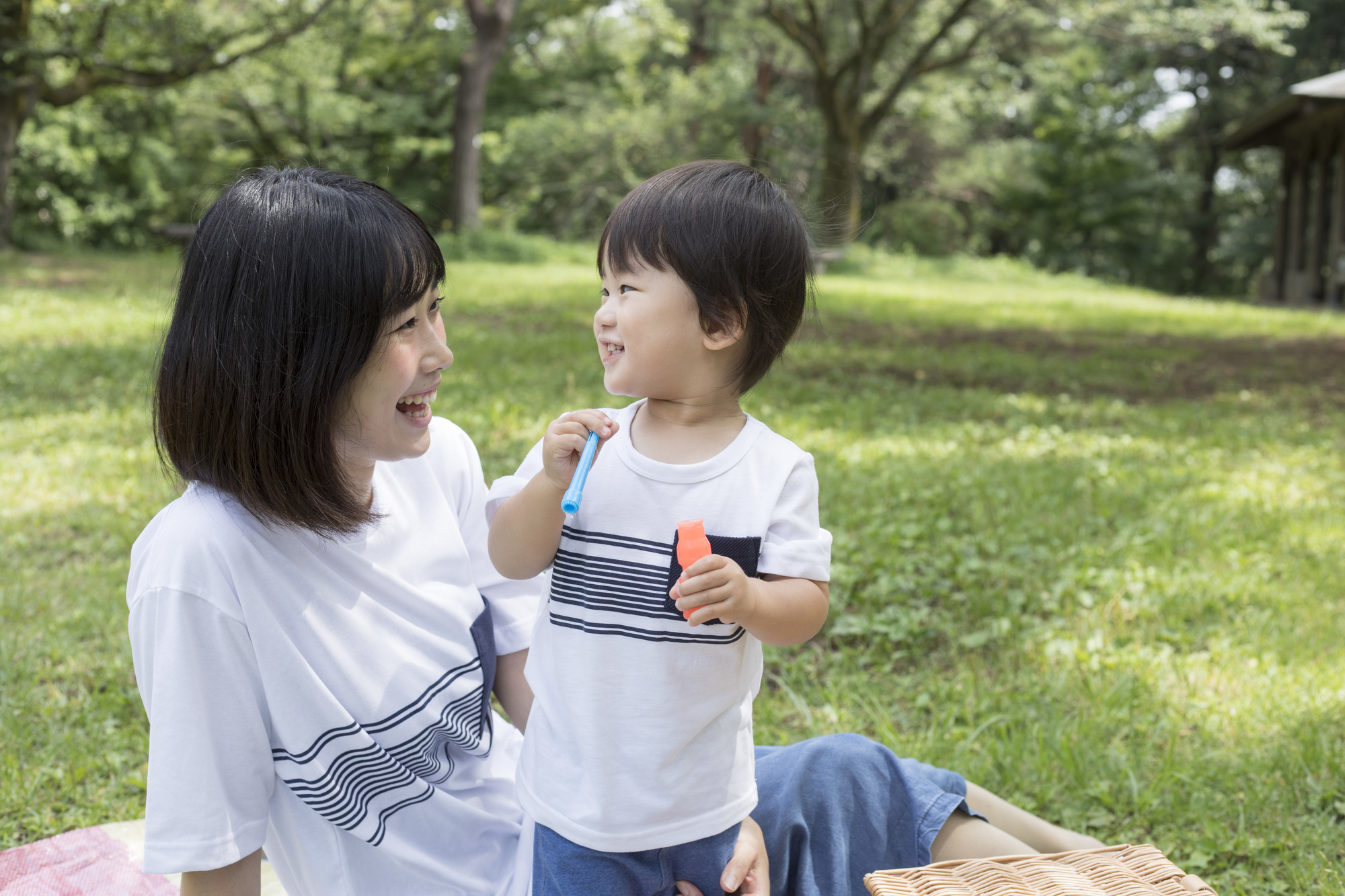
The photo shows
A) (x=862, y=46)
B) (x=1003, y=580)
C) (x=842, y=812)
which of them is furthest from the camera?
(x=862, y=46)

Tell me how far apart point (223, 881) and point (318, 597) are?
0.31 metres

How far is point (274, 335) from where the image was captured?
3.71ft

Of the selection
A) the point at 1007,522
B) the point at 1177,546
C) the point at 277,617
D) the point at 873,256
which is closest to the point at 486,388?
the point at 1007,522

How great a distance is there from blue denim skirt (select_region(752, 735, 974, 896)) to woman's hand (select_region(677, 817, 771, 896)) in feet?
0.34

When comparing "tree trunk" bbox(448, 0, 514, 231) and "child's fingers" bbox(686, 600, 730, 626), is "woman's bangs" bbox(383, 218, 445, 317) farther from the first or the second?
"tree trunk" bbox(448, 0, 514, 231)

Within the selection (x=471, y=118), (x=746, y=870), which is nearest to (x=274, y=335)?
(x=746, y=870)

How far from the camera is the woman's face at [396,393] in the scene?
120 centimetres

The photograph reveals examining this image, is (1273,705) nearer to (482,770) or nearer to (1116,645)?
(1116,645)

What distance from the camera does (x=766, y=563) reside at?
46.6 inches

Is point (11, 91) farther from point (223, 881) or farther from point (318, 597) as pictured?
point (223, 881)

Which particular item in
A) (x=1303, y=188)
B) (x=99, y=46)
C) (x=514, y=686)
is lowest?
(x=514, y=686)

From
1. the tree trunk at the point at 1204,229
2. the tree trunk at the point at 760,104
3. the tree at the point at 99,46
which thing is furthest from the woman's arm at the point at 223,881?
the tree trunk at the point at 1204,229

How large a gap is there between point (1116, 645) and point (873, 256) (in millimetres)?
15838

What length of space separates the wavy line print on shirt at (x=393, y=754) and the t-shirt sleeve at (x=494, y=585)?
54 millimetres
